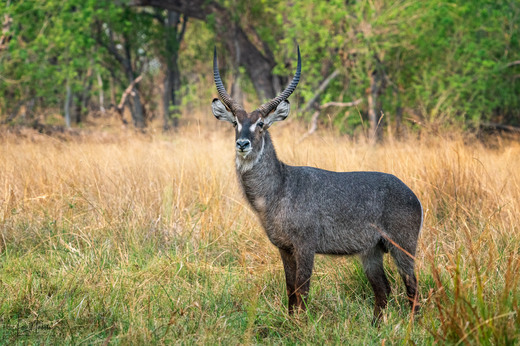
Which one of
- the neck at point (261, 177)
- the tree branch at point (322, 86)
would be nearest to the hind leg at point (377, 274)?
the neck at point (261, 177)

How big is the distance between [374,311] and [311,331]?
2.66 feet

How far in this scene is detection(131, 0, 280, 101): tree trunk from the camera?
1455cm

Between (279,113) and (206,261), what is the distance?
1.52 metres

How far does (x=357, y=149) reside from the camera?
7.18 metres

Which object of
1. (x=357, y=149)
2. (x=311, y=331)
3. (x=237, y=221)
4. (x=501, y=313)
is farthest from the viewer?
(x=357, y=149)

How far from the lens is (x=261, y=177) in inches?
148

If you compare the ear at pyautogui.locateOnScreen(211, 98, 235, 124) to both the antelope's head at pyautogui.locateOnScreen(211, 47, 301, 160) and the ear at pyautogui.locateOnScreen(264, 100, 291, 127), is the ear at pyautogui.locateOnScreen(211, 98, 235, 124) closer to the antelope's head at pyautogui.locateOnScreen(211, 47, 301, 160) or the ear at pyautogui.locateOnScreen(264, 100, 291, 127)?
the antelope's head at pyautogui.locateOnScreen(211, 47, 301, 160)

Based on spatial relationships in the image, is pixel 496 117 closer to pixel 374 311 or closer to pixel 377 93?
pixel 377 93

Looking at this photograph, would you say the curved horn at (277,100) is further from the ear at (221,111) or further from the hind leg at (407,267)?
the hind leg at (407,267)

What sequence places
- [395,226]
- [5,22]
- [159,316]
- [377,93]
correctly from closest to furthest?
[159,316]
[395,226]
[5,22]
[377,93]

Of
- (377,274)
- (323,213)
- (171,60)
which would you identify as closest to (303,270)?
(323,213)

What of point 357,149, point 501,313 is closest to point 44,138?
point 357,149

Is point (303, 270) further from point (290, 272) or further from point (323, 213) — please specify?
point (323, 213)

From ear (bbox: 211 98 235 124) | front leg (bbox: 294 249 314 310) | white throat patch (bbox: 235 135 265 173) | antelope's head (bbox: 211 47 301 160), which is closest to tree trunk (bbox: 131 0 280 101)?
ear (bbox: 211 98 235 124)
